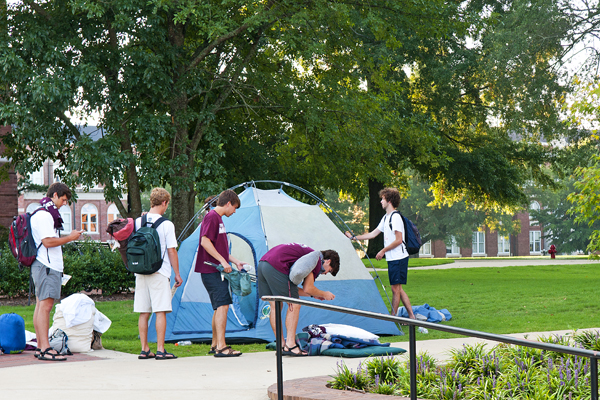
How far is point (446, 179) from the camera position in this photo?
27.5m

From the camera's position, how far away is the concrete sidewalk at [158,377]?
5.53 m

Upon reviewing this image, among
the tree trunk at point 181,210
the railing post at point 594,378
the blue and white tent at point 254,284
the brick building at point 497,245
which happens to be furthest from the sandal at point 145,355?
the brick building at point 497,245

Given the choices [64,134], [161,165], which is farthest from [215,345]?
[64,134]

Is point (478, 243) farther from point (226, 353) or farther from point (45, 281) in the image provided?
point (45, 281)

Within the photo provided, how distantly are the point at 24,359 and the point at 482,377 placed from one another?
4.76 meters

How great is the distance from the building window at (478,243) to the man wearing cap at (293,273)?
208ft

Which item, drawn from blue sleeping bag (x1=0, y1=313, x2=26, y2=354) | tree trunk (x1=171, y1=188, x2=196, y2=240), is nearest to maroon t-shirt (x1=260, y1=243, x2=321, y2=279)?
blue sleeping bag (x1=0, y1=313, x2=26, y2=354)

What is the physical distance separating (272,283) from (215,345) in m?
1.02

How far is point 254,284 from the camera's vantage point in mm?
9453

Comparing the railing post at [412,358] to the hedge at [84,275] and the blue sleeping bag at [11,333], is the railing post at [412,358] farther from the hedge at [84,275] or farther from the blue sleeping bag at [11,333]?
the hedge at [84,275]

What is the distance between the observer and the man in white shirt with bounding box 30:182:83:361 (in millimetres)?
7117

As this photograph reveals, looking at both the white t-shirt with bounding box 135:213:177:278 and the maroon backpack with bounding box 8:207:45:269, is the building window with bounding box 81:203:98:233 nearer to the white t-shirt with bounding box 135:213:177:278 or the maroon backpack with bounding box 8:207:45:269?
the maroon backpack with bounding box 8:207:45:269

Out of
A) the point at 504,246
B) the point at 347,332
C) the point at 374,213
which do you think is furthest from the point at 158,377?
the point at 504,246

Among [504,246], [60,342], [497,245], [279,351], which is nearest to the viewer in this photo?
[279,351]
